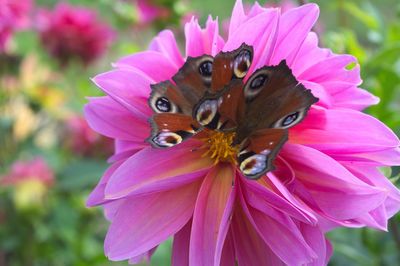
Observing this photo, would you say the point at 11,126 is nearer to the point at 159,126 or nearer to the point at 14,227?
the point at 14,227

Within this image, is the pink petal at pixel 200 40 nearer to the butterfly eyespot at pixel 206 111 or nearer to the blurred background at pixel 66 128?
the butterfly eyespot at pixel 206 111

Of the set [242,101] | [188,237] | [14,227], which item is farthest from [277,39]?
[14,227]

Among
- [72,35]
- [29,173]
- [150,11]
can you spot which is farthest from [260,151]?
[72,35]

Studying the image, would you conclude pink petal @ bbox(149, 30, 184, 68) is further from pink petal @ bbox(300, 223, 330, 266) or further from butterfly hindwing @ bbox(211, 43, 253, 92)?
pink petal @ bbox(300, 223, 330, 266)

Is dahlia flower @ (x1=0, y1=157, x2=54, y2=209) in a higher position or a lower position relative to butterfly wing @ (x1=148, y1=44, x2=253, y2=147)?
lower

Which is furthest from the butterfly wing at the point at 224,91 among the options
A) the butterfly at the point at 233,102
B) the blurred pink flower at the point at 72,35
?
the blurred pink flower at the point at 72,35

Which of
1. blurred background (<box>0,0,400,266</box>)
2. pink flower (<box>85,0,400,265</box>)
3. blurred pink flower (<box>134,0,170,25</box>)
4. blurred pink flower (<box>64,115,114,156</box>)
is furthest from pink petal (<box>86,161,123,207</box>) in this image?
blurred pink flower (<box>64,115,114,156</box>)

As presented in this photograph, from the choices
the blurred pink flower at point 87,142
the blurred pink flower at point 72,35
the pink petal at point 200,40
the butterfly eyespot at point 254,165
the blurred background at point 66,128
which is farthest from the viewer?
the blurred pink flower at point 72,35
